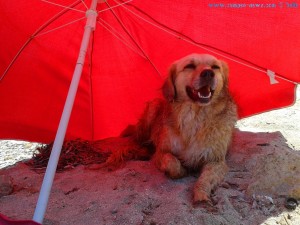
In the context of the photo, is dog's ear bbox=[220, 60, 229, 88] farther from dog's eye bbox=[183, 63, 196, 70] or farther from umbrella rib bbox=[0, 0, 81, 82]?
umbrella rib bbox=[0, 0, 81, 82]

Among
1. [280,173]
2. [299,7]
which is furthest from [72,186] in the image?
[299,7]

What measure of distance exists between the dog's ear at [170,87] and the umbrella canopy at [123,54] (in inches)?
13.0

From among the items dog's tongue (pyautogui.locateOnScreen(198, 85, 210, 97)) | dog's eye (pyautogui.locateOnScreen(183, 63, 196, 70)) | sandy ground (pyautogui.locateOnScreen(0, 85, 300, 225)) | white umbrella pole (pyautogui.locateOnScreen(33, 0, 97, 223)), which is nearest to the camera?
white umbrella pole (pyautogui.locateOnScreen(33, 0, 97, 223))

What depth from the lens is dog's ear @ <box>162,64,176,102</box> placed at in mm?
3308

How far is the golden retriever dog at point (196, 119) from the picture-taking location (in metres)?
3.03

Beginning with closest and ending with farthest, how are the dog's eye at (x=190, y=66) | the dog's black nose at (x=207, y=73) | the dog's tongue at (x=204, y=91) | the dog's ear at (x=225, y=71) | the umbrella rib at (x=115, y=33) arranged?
the dog's black nose at (x=207, y=73), the dog's tongue at (x=204, y=91), the dog's eye at (x=190, y=66), the dog's ear at (x=225, y=71), the umbrella rib at (x=115, y=33)

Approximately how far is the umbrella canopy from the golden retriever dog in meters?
0.34

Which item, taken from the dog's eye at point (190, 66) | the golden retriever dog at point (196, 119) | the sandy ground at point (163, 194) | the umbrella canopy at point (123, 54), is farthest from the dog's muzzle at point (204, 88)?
the sandy ground at point (163, 194)

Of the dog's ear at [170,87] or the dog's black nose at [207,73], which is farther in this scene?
the dog's ear at [170,87]

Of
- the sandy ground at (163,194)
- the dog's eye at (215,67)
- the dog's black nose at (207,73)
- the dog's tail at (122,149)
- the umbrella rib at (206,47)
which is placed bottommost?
the sandy ground at (163,194)

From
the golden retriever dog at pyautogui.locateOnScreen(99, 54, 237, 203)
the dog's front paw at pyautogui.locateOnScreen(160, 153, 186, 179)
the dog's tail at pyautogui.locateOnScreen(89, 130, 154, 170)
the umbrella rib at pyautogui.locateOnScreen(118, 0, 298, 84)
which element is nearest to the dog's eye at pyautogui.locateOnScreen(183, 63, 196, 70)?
the golden retriever dog at pyautogui.locateOnScreen(99, 54, 237, 203)

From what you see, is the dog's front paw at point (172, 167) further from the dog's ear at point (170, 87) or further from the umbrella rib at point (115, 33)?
the umbrella rib at point (115, 33)

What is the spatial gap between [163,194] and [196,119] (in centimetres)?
84

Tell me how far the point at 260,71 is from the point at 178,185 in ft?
5.09
